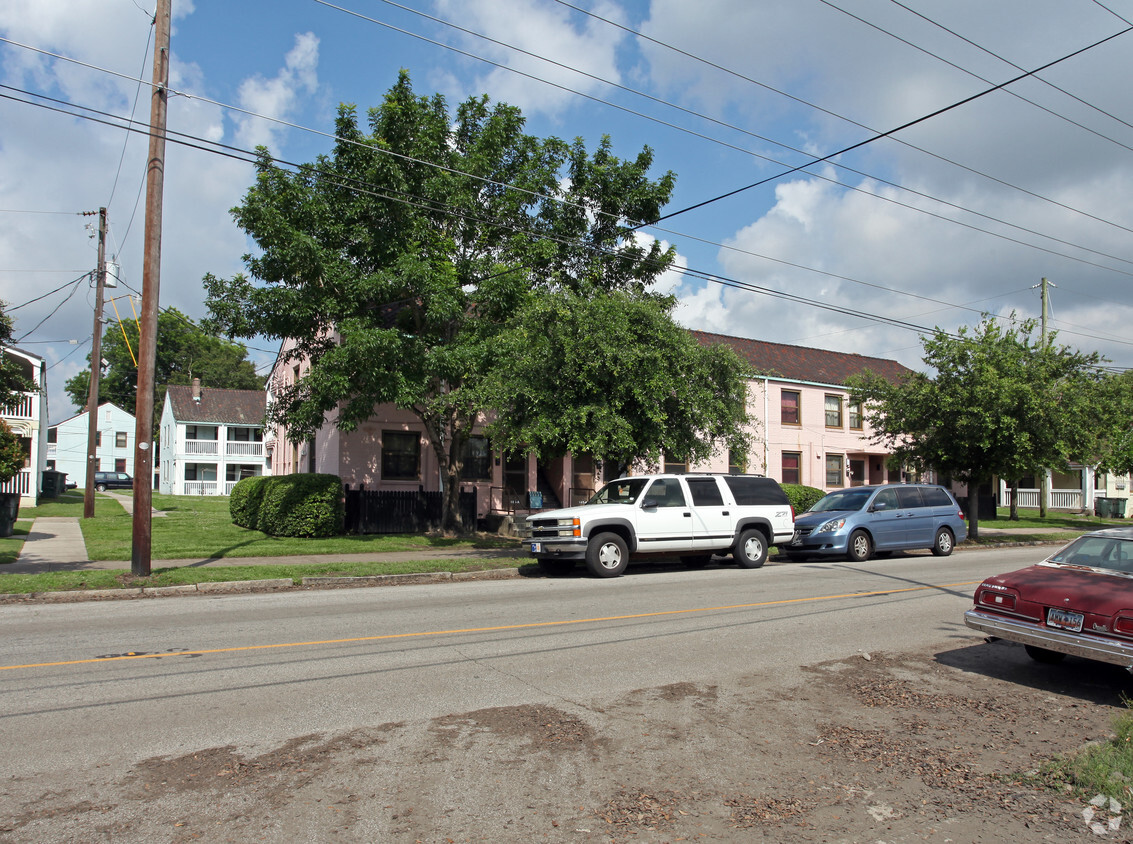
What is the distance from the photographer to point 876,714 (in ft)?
20.0

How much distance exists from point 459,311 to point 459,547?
5.66m

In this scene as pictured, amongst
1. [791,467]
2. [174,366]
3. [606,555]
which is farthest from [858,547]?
[174,366]

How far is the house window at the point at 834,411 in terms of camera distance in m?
33.8

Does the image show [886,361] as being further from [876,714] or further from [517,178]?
[876,714]

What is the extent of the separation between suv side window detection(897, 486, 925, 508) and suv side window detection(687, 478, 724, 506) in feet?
18.4

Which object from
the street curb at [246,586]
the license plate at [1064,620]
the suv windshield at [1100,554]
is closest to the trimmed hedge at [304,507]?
the street curb at [246,586]

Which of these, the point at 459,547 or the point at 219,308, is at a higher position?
the point at 219,308

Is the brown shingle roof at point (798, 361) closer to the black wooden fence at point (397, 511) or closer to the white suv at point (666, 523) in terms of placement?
the black wooden fence at point (397, 511)

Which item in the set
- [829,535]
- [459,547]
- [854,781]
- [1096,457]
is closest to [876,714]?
[854,781]

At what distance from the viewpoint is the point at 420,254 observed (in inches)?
768

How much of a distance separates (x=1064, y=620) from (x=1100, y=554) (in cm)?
141

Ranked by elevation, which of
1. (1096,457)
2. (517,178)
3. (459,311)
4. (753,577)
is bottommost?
(753,577)

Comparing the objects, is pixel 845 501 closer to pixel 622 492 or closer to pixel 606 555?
pixel 622 492

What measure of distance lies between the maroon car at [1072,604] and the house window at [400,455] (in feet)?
62.7
